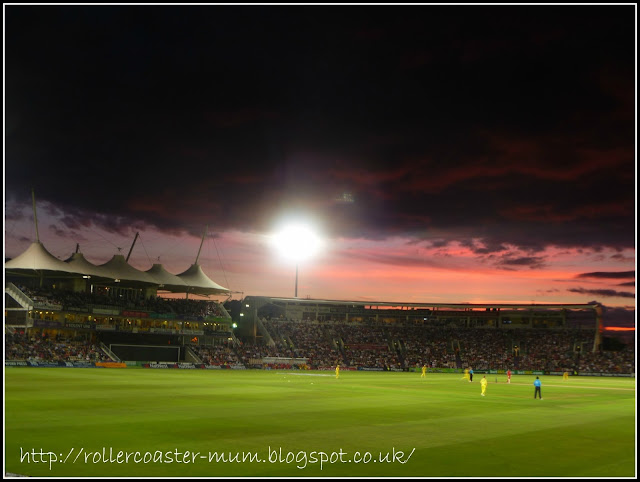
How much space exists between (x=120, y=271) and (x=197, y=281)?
14.7 meters

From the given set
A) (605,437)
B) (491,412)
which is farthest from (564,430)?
(491,412)

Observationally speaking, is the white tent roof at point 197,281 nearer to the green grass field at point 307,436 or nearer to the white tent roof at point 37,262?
the white tent roof at point 37,262

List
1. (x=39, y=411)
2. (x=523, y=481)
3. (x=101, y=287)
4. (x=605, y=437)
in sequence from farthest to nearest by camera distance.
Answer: (x=101, y=287) → (x=39, y=411) → (x=605, y=437) → (x=523, y=481)

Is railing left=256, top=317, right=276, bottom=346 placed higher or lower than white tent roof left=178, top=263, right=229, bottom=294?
lower

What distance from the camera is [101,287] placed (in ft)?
339

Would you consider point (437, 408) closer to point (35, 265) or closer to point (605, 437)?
point (605, 437)

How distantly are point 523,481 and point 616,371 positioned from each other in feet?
303

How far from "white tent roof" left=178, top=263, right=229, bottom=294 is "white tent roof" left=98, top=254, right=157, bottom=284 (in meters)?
7.85

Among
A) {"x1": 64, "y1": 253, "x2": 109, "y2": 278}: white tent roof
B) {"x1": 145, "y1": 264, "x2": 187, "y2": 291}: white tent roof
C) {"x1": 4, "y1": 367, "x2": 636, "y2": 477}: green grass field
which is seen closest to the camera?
{"x1": 4, "y1": 367, "x2": 636, "y2": 477}: green grass field

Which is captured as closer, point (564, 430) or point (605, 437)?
point (605, 437)

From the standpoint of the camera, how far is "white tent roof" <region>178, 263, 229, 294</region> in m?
103

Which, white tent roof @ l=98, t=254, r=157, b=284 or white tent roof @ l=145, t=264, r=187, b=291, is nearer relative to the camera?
white tent roof @ l=98, t=254, r=157, b=284

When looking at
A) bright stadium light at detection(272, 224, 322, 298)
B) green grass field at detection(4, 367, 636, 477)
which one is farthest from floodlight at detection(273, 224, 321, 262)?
green grass field at detection(4, 367, 636, 477)

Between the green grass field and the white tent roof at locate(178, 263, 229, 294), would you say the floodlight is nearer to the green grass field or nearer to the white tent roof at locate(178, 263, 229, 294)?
the white tent roof at locate(178, 263, 229, 294)
